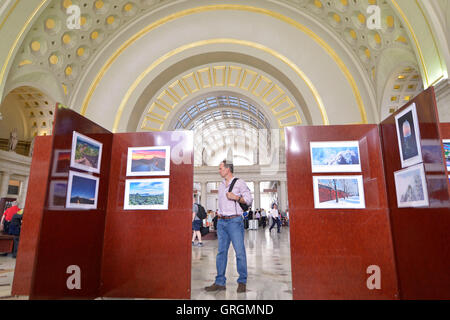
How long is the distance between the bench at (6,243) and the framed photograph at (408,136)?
912 cm

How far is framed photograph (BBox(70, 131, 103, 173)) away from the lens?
11.1 ft

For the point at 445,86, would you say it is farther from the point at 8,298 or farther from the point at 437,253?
the point at 8,298

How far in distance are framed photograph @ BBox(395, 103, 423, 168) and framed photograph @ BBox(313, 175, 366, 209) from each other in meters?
0.64

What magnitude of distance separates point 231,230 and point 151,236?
1.19 meters

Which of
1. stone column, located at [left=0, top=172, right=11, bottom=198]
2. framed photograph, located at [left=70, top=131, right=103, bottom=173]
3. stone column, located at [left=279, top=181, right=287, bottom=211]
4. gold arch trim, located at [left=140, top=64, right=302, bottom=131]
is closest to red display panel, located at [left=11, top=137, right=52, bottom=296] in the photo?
framed photograph, located at [left=70, top=131, right=103, bottom=173]

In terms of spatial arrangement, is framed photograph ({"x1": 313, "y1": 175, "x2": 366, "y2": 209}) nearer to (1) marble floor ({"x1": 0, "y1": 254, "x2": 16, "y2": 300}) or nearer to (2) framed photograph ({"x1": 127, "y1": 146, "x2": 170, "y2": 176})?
(2) framed photograph ({"x1": 127, "y1": 146, "x2": 170, "y2": 176})

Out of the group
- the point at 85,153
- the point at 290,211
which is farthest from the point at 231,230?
the point at 85,153

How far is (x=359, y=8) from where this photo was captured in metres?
8.82

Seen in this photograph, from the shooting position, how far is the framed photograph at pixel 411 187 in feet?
9.72

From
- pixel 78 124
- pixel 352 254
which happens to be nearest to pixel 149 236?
pixel 78 124

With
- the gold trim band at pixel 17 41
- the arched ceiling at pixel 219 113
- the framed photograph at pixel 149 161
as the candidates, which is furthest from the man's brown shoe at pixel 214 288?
the arched ceiling at pixel 219 113

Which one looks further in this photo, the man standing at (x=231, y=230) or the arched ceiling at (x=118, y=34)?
the arched ceiling at (x=118, y=34)

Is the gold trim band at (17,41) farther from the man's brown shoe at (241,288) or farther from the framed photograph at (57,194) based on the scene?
the man's brown shoe at (241,288)

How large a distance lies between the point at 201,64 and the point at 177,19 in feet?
6.82
